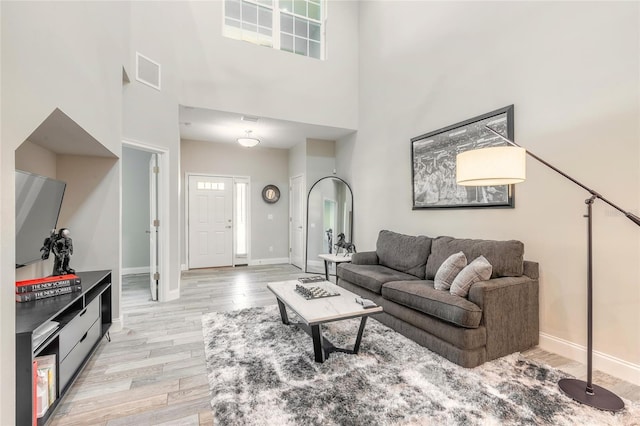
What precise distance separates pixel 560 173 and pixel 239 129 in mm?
4794

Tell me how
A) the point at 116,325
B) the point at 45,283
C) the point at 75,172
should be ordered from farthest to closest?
1. the point at 116,325
2. the point at 75,172
3. the point at 45,283

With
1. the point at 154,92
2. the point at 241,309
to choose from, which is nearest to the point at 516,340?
the point at 241,309

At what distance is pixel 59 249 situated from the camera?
2.41 meters

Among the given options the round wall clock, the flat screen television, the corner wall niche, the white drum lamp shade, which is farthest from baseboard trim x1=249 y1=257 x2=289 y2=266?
the white drum lamp shade

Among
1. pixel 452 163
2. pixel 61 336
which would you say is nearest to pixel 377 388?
pixel 61 336

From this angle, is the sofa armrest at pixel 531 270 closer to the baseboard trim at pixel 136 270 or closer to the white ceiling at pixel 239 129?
the white ceiling at pixel 239 129

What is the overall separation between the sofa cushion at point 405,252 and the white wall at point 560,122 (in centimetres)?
36

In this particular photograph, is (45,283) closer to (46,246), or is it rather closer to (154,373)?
(46,246)

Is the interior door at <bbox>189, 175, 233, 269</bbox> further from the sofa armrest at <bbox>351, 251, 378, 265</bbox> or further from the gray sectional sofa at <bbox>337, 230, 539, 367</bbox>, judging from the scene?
the gray sectional sofa at <bbox>337, 230, 539, 367</bbox>

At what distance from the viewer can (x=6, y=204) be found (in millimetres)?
1141

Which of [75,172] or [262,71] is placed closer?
[75,172]

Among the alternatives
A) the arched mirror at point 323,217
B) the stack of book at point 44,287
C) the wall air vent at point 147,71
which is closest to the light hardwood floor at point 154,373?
the stack of book at point 44,287

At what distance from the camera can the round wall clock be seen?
6.78 metres

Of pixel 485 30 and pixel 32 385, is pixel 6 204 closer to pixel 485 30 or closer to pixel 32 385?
pixel 32 385
